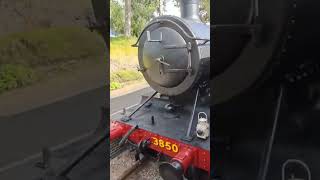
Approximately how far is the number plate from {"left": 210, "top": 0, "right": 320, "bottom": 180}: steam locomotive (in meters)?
2.43

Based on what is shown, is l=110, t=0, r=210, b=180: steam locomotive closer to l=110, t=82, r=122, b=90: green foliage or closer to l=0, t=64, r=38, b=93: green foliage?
l=0, t=64, r=38, b=93: green foliage

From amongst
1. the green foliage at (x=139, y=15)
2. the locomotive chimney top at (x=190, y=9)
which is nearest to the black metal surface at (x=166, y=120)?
the locomotive chimney top at (x=190, y=9)

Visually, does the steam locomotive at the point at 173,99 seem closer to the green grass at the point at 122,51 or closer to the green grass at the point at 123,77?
A: the green grass at the point at 123,77

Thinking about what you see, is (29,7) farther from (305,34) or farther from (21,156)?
(305,34)

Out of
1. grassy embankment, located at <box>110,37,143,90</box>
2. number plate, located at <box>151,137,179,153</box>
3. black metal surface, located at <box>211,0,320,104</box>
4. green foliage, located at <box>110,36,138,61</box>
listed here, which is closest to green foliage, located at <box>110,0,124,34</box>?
green foliage, located at <box>110,36,138,61</box>

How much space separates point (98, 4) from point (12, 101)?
1.15 ft

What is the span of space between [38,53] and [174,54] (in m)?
3.35

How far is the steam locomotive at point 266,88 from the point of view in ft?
2.52

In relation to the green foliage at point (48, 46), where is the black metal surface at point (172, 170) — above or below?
below

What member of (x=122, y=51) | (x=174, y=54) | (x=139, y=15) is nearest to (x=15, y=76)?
(x=174, y=54)

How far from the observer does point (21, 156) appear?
0.75 metres

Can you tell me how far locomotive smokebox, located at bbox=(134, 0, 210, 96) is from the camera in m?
3.88

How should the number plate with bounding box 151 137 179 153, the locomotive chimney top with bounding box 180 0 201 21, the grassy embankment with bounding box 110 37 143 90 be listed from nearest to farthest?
the number plate with bounding box 151 137 179 153 < the locomotive chimney top with bounding box 180 0 201 21 < the grassy embankment with bounding box 110 37 143 90

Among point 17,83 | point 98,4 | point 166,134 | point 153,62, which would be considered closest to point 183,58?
point 153,62
